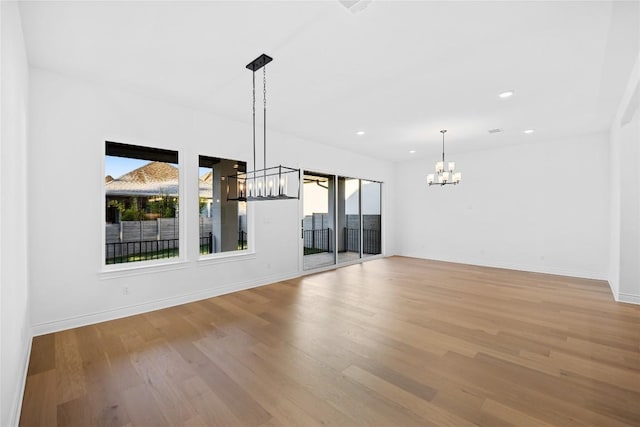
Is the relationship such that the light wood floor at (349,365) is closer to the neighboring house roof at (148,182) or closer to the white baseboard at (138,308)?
the white baseboard at (138,308)

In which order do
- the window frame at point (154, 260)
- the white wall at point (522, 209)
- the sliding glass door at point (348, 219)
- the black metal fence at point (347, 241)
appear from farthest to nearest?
the sliding glass door at point (348, 219) < the black metal fence at point (347, 241) < the white wall at point (522, 209) < the window frame at point (154, 260)

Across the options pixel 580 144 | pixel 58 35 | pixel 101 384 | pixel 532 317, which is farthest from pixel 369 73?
pixel 580 144

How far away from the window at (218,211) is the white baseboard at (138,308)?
0.63 metres

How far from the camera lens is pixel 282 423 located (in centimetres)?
181

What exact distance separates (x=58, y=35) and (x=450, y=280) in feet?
21.0

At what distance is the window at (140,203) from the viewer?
3.72 meters

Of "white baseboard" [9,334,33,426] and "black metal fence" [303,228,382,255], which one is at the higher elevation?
"black metal fence" [303,228,382,255]

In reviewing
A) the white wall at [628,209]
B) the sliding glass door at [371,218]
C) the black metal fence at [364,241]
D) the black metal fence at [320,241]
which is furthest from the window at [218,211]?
the white wall at [628,209]

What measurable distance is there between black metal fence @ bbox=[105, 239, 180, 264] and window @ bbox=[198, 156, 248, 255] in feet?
1.43

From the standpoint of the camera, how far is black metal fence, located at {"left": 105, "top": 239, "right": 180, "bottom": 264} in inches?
146

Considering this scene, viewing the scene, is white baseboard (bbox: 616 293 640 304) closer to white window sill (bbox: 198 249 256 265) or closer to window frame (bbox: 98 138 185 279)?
white window sill (bbox: 198 249 256 265)

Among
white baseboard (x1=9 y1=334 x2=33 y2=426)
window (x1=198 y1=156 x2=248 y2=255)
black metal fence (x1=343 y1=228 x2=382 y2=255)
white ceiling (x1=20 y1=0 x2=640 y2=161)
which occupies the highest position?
white ceiling (x1=20 y1=0 x2=640 y2=161)

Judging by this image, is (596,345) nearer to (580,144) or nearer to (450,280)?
(450,280)

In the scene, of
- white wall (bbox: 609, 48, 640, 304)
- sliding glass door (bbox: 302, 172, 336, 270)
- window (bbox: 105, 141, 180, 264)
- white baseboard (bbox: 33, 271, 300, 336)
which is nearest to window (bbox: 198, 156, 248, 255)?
window (bbox: 105, 141, 180, 264)
